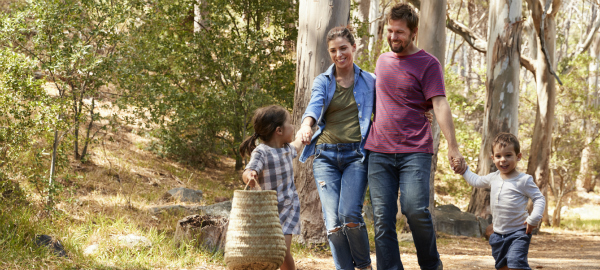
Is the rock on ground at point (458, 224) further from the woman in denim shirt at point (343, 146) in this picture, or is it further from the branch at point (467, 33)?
the woman in denim shirt at point (343, 146)

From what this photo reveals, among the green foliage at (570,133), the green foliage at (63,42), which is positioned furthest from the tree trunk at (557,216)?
the green foliage at (63,42)

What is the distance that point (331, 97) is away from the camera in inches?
154

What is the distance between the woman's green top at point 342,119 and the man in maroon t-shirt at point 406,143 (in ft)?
0.56

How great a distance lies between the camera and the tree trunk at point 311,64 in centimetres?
623

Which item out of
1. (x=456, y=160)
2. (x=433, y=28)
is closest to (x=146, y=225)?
(x=456, y=160)

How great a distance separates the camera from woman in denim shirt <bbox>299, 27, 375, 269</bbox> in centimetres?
371

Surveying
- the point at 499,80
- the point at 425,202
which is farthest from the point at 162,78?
the point at 425,202

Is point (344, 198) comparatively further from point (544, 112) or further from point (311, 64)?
point (544, 112)

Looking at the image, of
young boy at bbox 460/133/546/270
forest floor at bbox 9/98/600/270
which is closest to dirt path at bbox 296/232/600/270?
forest floor at bbox 9/98/600/270

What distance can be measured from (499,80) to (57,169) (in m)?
9.31

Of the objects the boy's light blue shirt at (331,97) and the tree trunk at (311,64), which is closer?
the boy's light blue shirt at (331,97)

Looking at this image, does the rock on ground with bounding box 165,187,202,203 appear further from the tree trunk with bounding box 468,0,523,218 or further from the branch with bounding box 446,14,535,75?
the branch with bounding box 446,14,535,75

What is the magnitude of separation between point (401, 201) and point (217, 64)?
822cm

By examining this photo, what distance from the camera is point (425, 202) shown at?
3559 millimetres
